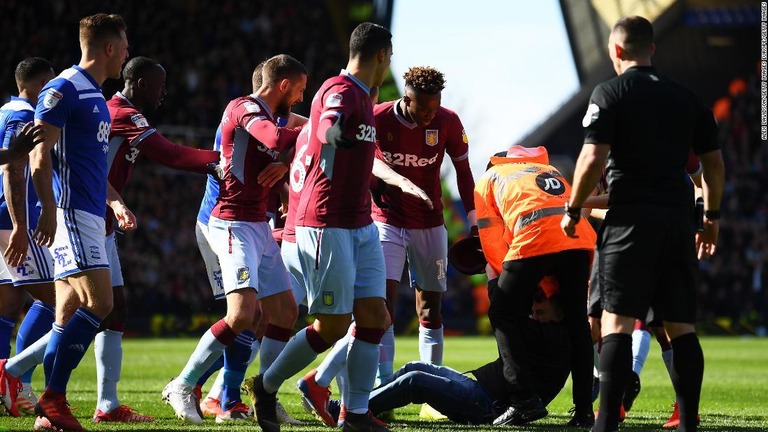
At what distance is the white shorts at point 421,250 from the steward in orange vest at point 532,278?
35.2 inches

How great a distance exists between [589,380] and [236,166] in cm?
279

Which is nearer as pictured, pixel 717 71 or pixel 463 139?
pixel 463 139

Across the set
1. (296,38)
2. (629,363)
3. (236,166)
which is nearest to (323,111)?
(236,166)

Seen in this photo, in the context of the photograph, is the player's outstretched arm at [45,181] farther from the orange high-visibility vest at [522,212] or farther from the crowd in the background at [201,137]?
the crowd in the background at [201,137]

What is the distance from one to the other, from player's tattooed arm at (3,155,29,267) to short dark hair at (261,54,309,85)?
1.78 meters

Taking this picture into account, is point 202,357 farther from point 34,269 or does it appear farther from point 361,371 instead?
point 34,269

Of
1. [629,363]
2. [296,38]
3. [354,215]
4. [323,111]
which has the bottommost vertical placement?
[629,363]

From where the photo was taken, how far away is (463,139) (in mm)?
8461

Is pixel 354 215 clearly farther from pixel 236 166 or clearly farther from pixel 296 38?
Result: pixel 296 38

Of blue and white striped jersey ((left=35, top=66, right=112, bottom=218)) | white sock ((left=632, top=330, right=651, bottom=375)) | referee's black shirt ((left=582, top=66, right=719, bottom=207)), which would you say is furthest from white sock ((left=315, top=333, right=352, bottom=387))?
white sock ((left=632, top=330, right=651, bottom=375))

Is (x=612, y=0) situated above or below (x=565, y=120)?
above

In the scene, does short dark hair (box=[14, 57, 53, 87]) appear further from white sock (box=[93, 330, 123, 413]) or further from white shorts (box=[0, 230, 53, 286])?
white sock (box=[93, 330, 123, 413])

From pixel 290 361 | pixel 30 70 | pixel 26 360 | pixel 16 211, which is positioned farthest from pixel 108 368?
pixel 30 70

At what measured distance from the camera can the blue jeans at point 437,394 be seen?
684 centimetres
